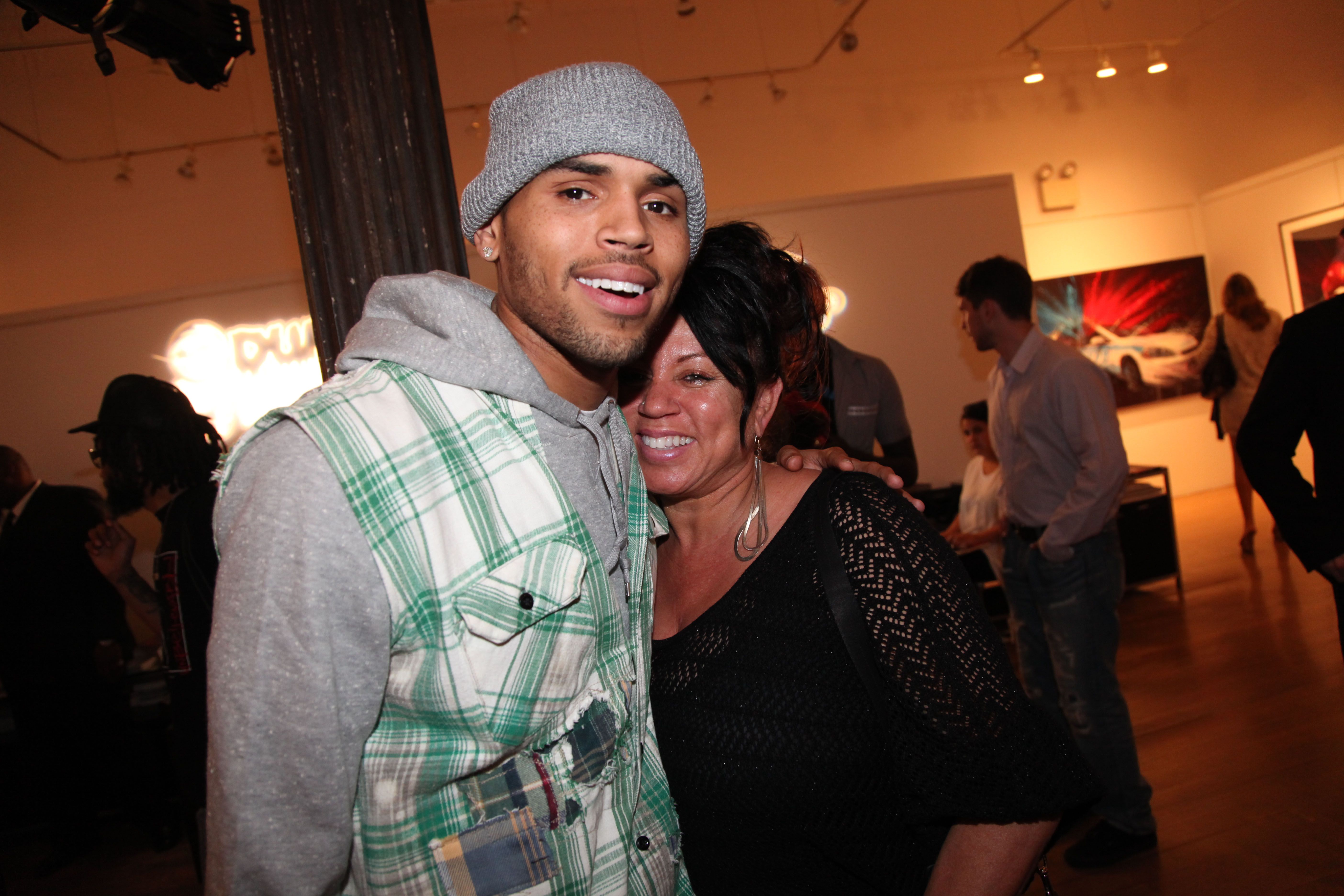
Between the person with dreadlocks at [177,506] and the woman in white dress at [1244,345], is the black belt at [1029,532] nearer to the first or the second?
the person with dreadlocks at [177,506]

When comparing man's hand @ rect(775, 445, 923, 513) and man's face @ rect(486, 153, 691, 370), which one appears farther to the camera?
man's hand @ rect(775, 445, 923, 513)

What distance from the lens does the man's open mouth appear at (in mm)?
1175

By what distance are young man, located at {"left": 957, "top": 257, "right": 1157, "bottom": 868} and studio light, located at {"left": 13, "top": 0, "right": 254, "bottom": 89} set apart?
9.54 ft

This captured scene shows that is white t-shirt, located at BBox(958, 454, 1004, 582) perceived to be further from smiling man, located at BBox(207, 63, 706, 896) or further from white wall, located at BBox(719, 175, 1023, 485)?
smiling man, located at BBox(207, 63, 706, 896)

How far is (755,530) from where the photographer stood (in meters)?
1.44

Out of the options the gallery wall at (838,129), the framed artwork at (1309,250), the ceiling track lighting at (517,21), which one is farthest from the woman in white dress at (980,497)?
the framed artwork at (1309,250)

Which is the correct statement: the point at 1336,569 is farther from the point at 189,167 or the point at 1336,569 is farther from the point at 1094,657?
the point at 189,167

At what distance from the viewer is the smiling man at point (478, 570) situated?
0.87 metres

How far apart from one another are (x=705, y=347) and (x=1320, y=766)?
11.5 ft

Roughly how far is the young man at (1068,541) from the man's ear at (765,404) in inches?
74.4

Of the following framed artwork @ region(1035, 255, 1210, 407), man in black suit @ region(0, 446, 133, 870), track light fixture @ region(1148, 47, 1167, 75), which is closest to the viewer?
man in black suit @ region(0, 446, 133, 870)

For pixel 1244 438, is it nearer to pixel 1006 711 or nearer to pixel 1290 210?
pixel 1006 711

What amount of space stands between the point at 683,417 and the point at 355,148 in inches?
30.1

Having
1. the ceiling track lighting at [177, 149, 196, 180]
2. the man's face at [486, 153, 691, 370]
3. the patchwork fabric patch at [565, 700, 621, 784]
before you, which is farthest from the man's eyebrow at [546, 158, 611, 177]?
the ceiling track lighting at [177, 149, 196, 180]
